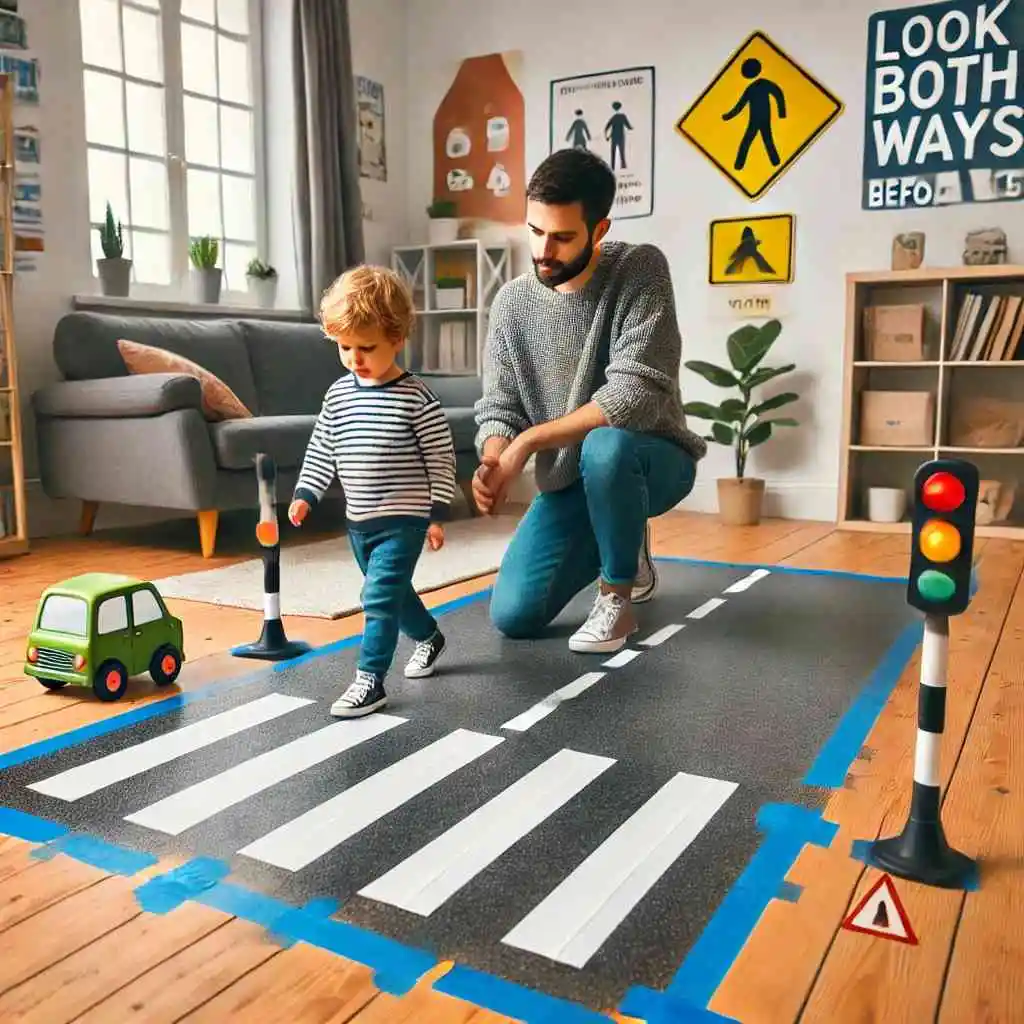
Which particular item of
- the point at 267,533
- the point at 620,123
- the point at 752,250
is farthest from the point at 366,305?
the point at 620,123

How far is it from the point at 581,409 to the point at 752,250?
2494mm

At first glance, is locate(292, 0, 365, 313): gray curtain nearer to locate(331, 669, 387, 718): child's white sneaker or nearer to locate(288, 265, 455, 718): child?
locate(288, 265, 455, 718): child

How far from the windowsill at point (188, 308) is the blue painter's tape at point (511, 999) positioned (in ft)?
11.1

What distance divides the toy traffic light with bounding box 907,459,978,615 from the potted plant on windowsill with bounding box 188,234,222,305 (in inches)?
143

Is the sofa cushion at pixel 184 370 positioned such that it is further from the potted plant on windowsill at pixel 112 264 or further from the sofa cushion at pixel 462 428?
the sofa cushion at pixel 462 428

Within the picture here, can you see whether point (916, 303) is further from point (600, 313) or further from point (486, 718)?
point (486, 718)

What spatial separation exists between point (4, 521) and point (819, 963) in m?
Result: 2.99

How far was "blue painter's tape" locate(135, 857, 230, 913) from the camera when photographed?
43.5 inches

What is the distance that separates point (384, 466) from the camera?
1.73 meters

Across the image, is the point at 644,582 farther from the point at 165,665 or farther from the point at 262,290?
the point at 262,290

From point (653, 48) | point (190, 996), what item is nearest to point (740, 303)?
point (653, 48)

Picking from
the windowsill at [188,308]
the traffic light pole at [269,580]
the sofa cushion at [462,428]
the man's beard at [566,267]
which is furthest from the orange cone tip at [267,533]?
the windowsill at [188,308]

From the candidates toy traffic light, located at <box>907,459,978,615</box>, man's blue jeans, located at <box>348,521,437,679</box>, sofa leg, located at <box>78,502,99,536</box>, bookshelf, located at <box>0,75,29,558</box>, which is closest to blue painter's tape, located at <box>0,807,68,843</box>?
man's blue jeans, located at <box>348,521,437,679</box>

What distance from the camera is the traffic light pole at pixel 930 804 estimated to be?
115 cm
